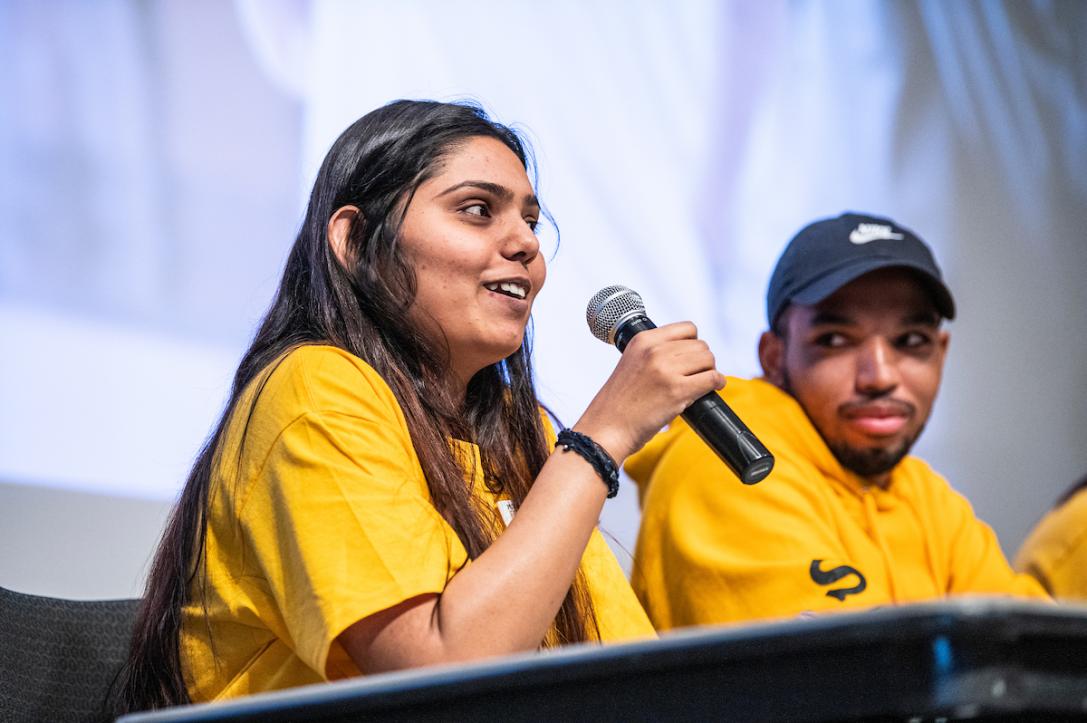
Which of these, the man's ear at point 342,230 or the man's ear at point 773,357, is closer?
the man's ear at point 342,230

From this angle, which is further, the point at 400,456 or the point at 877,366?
the point at 877,366

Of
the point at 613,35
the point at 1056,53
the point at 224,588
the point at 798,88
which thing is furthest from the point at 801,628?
the point at 1056,53

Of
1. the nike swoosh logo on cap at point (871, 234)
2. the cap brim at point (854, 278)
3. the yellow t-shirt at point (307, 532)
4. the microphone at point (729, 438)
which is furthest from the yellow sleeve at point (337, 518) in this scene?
the nike swoosh logo on cap at point (871, 234)

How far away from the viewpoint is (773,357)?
1854 millimetres

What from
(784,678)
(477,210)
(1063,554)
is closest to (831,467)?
(1063,554)

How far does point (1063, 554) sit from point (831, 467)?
0.41m

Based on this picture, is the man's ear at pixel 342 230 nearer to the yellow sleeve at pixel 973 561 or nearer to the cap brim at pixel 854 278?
the cap brim at pixel 854 278

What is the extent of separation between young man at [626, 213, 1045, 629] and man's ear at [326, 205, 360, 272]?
0.62 meters

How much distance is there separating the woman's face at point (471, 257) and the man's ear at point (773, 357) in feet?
1.97

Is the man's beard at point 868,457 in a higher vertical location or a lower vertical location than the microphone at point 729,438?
lower

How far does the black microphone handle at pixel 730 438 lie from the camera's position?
1.12 m

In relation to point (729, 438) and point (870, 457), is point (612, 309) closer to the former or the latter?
point (729, 438)

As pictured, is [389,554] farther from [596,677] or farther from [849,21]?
[849,21]

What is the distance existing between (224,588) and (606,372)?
111 cm
